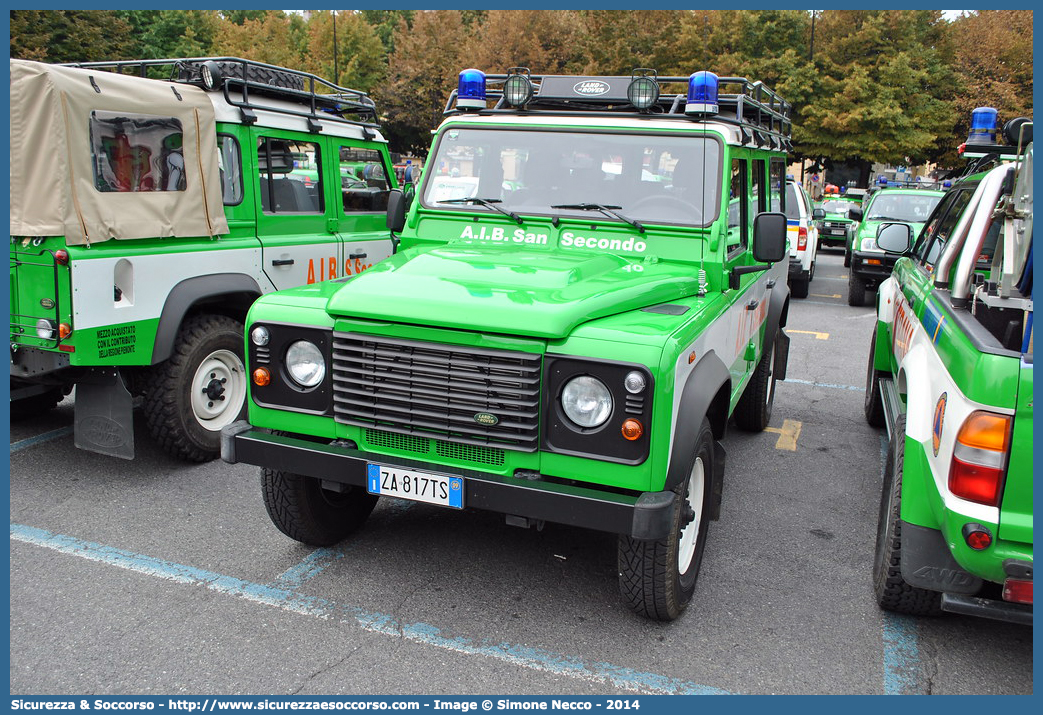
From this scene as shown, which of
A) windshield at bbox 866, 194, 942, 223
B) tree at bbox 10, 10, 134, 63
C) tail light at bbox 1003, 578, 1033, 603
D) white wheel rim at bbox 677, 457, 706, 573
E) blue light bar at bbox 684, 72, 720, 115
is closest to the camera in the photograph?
tail light at bbox 1003, 578, 1033, 603

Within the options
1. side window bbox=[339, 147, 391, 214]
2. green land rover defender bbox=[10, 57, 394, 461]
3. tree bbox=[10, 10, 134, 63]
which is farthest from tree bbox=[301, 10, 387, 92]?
green land rover defender bbox=[10, 57, 394, 461]

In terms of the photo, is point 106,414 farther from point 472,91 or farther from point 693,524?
point 693,524

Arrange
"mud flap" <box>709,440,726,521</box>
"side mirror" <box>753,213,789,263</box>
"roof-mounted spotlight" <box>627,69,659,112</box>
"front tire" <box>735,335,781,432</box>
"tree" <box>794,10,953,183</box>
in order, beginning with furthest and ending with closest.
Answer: "tree" <box>794,10,953,183</box>, "front tire" <box>735,335,781,432</box>, "roof-mounted spotlight" <box>627,69,659,112</box>, "side mirror" <box>753,213,789,263</box>, "mud flap" <box>709,440,726,521</box>

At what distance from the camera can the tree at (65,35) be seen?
73.2ft

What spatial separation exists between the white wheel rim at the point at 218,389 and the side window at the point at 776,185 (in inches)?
157

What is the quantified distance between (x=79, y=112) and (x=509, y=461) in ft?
10.8

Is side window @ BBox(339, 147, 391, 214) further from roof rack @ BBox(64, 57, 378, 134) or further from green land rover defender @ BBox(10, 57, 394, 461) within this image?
roof rack @ BBox(64, 57, 378, 134)

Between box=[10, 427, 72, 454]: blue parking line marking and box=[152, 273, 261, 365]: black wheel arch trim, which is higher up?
box=[152, 273, 261, 365]: black wheel arch trim

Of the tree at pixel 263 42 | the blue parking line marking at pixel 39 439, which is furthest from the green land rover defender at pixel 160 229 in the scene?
the tree at pixel 263 42

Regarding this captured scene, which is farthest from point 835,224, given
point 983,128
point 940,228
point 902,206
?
point 940,228

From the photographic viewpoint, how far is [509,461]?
3.34 metres

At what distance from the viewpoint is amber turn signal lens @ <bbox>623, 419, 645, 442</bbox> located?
10.2 feet


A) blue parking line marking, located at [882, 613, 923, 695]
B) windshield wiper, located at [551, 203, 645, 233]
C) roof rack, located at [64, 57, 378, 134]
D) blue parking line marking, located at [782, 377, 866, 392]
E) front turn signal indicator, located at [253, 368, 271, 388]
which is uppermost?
roof rack, located at [64, 57, 378, 134]

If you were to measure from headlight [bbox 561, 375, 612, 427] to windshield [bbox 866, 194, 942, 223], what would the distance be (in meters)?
12.6
